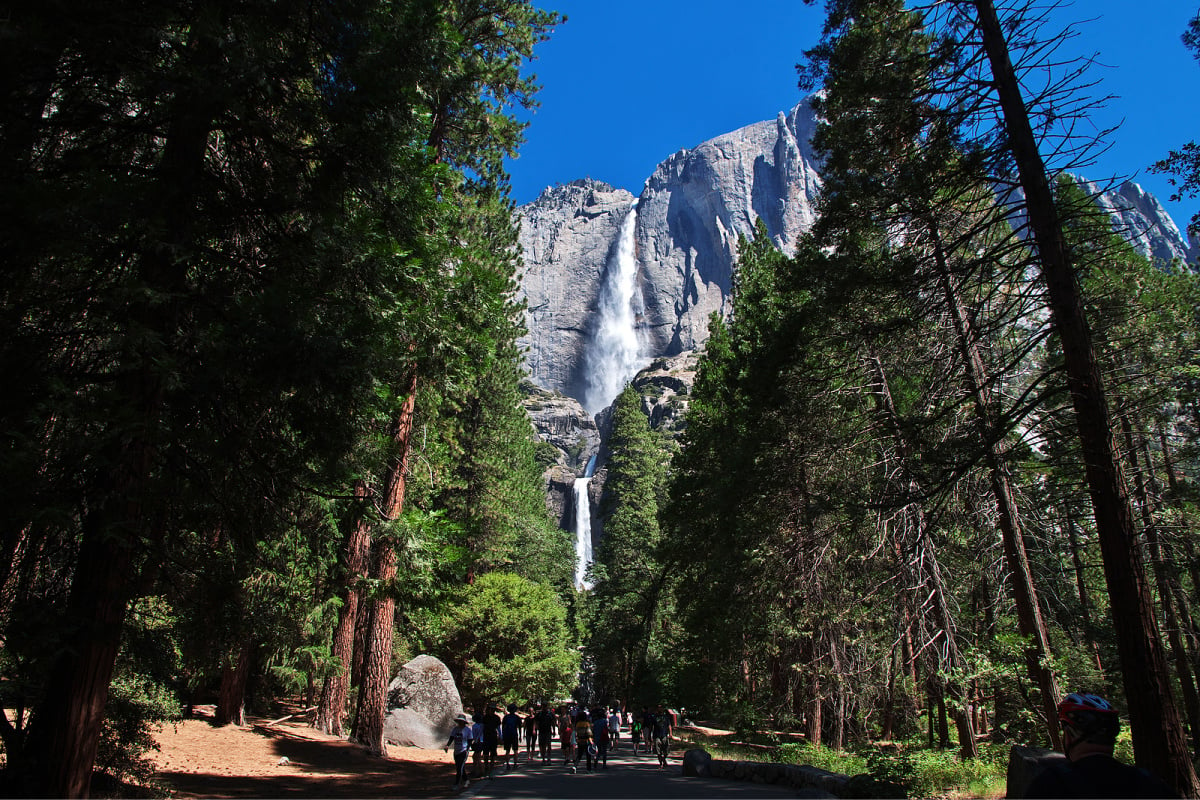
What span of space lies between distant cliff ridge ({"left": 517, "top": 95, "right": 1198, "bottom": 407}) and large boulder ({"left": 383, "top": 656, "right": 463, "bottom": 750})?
101 metres

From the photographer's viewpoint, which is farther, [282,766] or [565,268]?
[565,268]

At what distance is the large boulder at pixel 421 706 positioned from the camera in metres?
13.8

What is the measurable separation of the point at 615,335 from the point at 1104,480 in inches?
4559

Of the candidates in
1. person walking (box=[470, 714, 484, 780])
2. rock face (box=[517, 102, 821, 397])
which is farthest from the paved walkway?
rock face (box=[517, 102, 821, 397])

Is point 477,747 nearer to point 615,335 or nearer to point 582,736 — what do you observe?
point 582,736

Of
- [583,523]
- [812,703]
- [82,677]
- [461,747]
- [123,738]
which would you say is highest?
[583,523]

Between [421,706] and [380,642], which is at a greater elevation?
[380,642]

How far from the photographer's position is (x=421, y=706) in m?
14.6

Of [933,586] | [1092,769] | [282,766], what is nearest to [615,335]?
[933,586]

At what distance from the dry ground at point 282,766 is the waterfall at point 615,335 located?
326 ft

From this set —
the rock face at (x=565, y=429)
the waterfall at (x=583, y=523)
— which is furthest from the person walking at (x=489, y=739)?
the rock face at (x=565, y=429)

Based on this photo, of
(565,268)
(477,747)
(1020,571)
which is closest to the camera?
(1020,571)

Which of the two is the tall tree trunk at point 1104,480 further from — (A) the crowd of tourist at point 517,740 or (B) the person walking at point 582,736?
(B) the person walking at point 582,736

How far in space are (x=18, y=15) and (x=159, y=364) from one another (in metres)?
2.83
